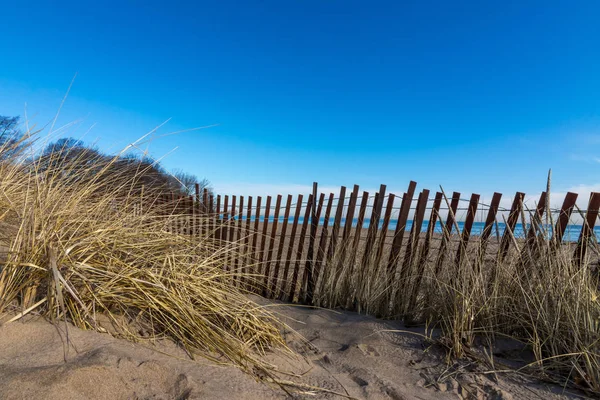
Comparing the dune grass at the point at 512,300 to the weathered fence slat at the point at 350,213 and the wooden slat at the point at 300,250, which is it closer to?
the weathered fence slat at the point at 350,213

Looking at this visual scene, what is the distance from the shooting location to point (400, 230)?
3.87 meters

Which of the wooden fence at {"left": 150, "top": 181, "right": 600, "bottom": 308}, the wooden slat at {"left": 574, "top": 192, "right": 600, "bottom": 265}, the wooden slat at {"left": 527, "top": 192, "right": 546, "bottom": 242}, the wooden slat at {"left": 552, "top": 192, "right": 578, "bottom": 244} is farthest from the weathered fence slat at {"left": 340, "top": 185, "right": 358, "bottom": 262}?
the wooden slat at {"left": 574, "top": 192, "right": 600, "bottom": 265}

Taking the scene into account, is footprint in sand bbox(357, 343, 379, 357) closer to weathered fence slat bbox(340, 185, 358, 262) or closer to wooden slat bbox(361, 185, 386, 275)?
wooden slat bbox(361, 185, 386, 275)

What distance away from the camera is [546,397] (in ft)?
6.98

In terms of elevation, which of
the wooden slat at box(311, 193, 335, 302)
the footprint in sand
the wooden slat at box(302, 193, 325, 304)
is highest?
the wooden slat at box(311, 193, 335, 302)

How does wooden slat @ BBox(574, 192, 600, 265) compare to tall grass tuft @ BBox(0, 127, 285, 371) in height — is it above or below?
above

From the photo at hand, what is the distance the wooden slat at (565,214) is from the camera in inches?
121

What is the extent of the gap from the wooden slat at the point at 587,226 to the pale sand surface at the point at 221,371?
997mm

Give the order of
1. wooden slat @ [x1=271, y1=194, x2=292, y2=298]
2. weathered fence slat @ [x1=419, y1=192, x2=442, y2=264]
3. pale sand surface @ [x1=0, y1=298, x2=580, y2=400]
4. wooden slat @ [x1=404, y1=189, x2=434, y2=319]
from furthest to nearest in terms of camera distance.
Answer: wooden slat @ [x1=271, y1=194, x2=292, y2=298] → weathered fence slat @ [x1=419, y1=192, x2=442, y2=264] → wooden slat @ [x1=404, y1=189, x2=434, y2=319] → pale sand surface @ [x1=0, y1=298, x2=580, y2=400]

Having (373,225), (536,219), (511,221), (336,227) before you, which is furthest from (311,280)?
(536,219)

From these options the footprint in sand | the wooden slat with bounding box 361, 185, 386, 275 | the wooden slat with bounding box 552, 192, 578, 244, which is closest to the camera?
the footprint in sand

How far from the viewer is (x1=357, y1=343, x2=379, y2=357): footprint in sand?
2.67 m

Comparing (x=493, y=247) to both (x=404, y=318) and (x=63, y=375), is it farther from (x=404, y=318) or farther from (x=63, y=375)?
(x=63, y=375)

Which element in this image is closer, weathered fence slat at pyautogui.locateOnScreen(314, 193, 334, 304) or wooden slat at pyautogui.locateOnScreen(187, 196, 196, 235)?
wooden slat at pyautogui.locateOnScreen(187, 196, 196, 235)
